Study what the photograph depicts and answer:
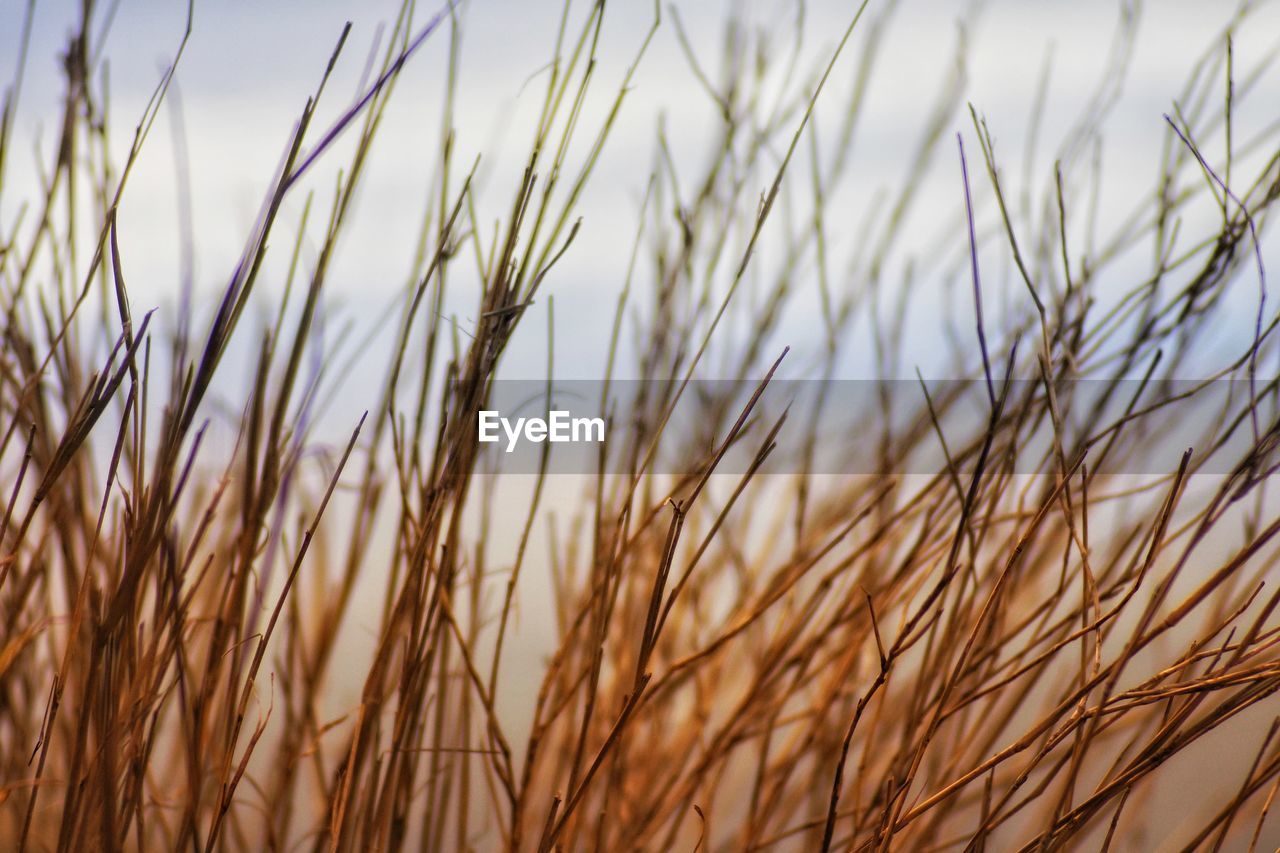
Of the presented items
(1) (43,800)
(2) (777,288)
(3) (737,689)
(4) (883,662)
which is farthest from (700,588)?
(1) (43,800)

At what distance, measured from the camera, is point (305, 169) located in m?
0.39

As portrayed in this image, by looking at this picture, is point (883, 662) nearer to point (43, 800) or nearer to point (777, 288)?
point (777, 288)

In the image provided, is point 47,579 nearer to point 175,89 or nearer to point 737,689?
point 175,89

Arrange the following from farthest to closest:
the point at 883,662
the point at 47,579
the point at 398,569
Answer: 1. the point at 47,579
2. the point at 398,569
3. the point at 883,662

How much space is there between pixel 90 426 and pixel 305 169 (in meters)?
0.13

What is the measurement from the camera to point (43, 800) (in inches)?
28.6

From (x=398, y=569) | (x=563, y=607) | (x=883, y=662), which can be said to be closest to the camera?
(x=883, y=662)

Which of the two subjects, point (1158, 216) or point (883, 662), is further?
point (1158, 216)

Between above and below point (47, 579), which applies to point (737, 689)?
below

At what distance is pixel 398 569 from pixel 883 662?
24 centimetres

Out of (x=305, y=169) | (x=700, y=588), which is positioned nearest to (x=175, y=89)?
(x=305, y=169)

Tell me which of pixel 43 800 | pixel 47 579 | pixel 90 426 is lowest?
pixel 43 800

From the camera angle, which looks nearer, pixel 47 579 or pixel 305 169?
pixel 305 169

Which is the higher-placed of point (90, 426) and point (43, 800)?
point (90, 426)
